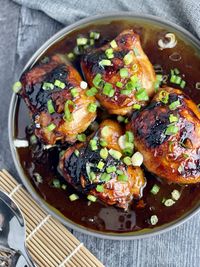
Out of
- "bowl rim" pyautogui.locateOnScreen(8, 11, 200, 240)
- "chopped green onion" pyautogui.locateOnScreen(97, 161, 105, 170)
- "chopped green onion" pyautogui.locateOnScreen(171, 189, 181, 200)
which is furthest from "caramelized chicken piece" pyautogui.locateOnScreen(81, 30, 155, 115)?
"chopped green onion" pyautogui.locateOnScreen(171, 189, 181, 200)

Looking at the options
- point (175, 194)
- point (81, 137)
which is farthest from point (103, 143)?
point (175, 194)

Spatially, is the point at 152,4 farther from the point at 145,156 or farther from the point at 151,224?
the point at 151,224

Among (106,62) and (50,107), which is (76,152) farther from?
(106,62)

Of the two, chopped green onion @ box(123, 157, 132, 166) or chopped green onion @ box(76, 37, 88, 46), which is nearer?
chopped green onion @ box(123, 157, 132, 166)

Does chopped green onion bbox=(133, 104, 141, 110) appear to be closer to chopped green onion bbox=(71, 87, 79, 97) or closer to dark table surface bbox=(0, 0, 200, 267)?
chopped green onion bbox=(71, 87, 79, 97)

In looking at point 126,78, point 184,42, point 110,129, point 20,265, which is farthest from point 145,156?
point 20,265

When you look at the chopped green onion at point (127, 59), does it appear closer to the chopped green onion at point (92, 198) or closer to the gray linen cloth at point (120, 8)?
the gray linen cloth at point (120, 8)

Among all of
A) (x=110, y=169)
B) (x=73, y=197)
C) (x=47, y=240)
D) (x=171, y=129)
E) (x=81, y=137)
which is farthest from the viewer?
(x=47, y=240)
